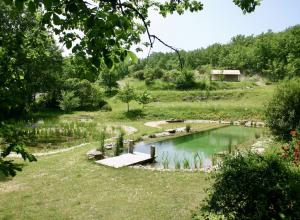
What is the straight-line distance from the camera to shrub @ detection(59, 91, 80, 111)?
32.9m

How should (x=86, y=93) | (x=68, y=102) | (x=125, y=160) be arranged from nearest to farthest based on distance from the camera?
1. (x=125, y=160)
2. (x=68, y=102)
3. (x=86, y=93)

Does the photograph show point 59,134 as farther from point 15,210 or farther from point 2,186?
point 15,210

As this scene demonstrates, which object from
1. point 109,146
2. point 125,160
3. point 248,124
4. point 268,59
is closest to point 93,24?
point 125,160

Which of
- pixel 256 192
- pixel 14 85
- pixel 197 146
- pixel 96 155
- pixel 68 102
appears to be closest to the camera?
pixel 14 85

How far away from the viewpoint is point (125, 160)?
14227 millimetres

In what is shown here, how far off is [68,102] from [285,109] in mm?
21922

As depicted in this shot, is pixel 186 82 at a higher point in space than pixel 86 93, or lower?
higher

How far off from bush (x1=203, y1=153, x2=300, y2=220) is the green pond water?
28.4 feet

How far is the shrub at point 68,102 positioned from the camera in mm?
32938

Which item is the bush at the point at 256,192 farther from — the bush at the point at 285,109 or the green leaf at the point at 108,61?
the bush at the point at 285,109

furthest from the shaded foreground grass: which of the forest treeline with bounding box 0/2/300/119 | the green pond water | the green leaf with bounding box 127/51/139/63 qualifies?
the green leaf with bounding box 127/51/139/63

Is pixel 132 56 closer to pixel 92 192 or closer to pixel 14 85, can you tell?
pixel 14 85

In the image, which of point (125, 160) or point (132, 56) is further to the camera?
point (125, 160)

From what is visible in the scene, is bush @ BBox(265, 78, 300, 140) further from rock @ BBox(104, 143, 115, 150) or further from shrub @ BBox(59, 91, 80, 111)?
shrub @ BBox(59, 91, 80, 111)
